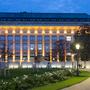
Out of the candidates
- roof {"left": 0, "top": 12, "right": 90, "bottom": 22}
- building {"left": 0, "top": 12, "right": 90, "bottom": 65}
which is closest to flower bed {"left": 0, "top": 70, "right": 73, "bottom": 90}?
building {"left": 0, "top": 12, "right": 90, "bottom": 65}

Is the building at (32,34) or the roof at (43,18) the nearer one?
the building at (32,34)

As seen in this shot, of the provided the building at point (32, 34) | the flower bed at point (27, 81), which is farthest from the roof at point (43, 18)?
the flower bed at point (27, 81)

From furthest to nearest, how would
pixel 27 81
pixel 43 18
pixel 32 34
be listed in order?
pixel 43 18, pixel 32 34, pixel 27 81

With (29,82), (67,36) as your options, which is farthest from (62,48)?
(29,82)

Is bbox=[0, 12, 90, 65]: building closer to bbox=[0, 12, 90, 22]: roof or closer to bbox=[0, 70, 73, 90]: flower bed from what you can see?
bbox=[0, 12, 90, 22]: roof

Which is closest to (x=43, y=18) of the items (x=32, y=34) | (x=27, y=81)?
(x=32, y=34)

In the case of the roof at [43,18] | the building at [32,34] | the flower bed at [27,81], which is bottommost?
the flower bed at [27,81]

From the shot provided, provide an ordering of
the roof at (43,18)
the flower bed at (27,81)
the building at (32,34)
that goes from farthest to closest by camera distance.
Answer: the roof at (43,18) < the building at (32,34) < the flower bed at (27,81)

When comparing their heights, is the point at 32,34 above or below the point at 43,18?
below

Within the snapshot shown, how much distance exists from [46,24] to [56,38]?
293 inches

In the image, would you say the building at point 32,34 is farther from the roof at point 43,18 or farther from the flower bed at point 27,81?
the flower bed at point 27,81

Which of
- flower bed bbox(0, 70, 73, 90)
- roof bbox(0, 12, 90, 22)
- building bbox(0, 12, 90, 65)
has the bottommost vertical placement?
flower bed bbox(0, 70, 73, 90)

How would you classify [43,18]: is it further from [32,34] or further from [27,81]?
[27,81]

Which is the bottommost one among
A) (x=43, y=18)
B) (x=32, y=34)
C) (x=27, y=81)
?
(x=27, y=81)
